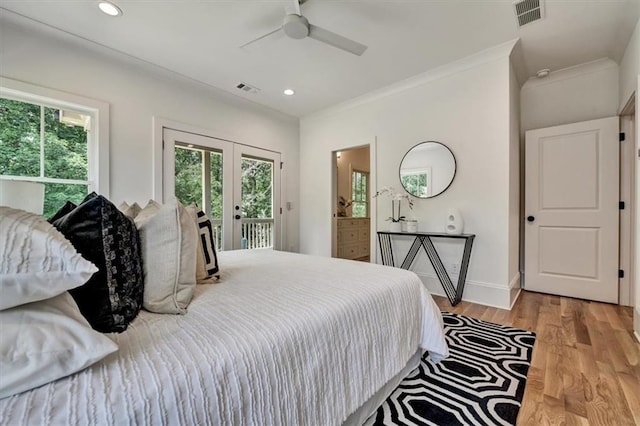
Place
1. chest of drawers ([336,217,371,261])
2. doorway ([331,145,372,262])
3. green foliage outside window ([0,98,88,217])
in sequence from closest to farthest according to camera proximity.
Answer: green foliage outside window ([0,98,88,217]), chest of drawers ([336,217,371,261]), doorway ([331,145,372,262])

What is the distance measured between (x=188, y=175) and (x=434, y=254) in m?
3.17

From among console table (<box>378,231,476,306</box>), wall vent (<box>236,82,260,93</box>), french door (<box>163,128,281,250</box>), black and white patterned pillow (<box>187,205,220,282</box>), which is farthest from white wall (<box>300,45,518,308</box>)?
black and white patterned pillow (<box>187,205,220,282</box>)

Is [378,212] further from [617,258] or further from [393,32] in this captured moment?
[617,258]

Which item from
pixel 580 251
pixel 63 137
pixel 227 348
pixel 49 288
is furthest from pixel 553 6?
pixel 63 137

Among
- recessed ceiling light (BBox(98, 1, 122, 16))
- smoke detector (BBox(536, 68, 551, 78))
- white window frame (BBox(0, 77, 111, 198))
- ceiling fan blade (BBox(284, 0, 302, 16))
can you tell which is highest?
recessed ceiling light (BBox(98, 1, 122, 16))

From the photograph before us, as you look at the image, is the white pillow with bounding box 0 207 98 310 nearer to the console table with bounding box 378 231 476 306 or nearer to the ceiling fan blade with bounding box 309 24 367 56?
the ceiling fan blade with bounding box 309 24 367 56

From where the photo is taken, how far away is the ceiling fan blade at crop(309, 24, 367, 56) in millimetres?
2064

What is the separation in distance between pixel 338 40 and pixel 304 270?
1755 mm

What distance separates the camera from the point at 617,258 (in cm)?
292

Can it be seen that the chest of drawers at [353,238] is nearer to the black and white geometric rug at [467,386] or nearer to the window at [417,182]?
the window at [417,182]

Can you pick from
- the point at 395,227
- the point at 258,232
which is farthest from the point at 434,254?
the point at 258,232

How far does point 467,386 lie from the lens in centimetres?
154

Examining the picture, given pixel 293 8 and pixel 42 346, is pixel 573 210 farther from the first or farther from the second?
pixel 42 346

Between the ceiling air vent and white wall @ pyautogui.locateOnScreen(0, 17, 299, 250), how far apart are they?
3.22 meters
